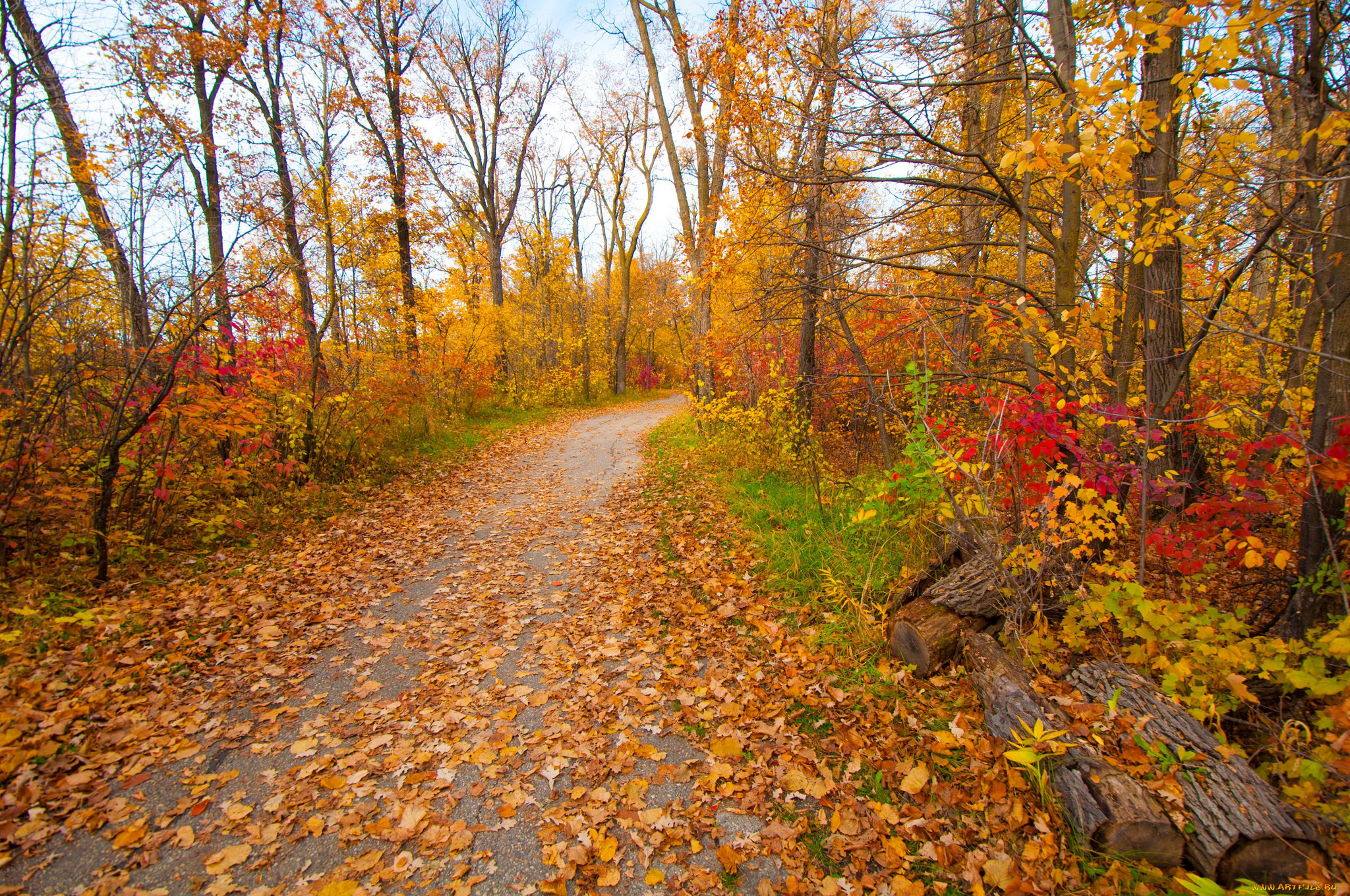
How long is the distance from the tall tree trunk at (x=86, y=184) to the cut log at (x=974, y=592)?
738 centimetres

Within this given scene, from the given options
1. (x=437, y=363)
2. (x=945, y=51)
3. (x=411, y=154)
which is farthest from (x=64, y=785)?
(x=411, y=154)

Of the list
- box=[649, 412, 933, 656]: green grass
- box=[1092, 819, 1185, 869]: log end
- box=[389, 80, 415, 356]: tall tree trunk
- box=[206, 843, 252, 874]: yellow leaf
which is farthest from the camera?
box=[389, 80, 415, 356]: tall tree trunk

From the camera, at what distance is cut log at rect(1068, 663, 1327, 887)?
201 centimetres

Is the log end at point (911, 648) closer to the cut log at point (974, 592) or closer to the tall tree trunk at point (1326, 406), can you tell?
the cut log at point (974, 592)

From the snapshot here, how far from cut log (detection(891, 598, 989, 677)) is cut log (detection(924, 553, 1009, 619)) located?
0.05m

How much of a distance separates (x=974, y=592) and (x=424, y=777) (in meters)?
3.66

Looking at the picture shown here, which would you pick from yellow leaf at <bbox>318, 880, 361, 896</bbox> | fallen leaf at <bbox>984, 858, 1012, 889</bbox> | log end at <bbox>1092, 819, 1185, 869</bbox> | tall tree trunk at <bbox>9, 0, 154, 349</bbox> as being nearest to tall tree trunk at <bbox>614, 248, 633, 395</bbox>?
tall tree trunk at <bbox>9, 0, 154, 349</bbox>

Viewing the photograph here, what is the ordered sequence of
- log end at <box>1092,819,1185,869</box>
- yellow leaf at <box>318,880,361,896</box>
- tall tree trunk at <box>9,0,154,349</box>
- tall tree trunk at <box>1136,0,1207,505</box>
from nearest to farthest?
log end at <box>1092,819,1185,869</box> → yellow leaf at <box>318,880,361,896</box> → tall tree trunk at <box>1136,0,1207,505</box> → tall tree trunk at <box>9,0,154,349</box>

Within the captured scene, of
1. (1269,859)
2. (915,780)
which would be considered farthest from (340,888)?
(1269,859)

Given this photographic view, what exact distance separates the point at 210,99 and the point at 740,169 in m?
9.05

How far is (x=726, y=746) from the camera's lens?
121 inches

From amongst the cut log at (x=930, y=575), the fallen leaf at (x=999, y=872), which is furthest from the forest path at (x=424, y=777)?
the cut log at (x=930, y=575)

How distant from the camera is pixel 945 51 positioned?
4.63 m

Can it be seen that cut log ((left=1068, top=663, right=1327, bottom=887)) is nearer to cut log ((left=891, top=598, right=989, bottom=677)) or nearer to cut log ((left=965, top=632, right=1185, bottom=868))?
cut log ((left=965, top=632, right=1185, bottom=868))
